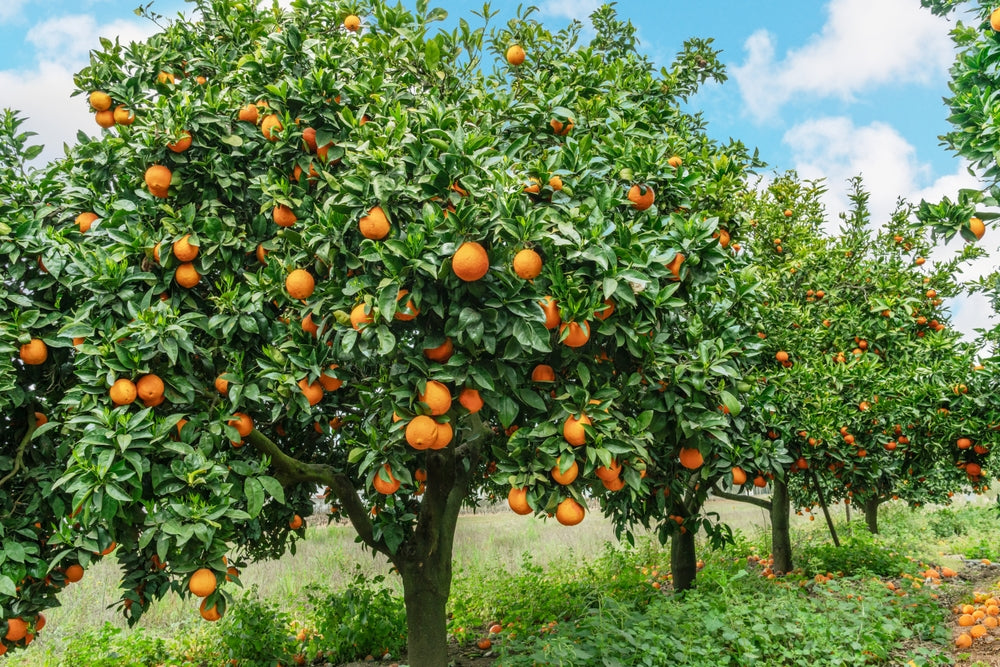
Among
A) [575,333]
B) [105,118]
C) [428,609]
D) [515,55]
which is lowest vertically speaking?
[428,609]

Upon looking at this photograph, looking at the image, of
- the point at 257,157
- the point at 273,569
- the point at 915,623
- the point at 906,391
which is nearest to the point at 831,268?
the point at 906,391

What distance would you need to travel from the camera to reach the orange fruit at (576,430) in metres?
2.84

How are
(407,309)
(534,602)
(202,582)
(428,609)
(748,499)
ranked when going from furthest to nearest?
(748,499) < (534,602) < (428,609) < (202,582) < (407,309)

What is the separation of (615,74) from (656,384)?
233 cm

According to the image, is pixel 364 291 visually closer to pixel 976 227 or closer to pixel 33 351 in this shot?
pixel 33 351

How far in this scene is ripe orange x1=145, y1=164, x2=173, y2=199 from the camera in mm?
3756

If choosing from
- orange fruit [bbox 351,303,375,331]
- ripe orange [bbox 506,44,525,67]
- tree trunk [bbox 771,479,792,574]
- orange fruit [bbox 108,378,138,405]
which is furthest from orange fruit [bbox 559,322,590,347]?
tree trunk [bbox 771,479,792,574]

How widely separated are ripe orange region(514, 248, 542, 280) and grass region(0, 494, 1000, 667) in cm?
261

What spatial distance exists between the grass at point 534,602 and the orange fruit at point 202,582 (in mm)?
2007

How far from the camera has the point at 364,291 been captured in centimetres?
298

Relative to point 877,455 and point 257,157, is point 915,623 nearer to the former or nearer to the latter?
point 877,455

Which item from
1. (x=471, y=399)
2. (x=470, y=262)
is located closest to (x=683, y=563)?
(x=471, y=399)

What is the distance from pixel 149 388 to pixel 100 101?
2.11m

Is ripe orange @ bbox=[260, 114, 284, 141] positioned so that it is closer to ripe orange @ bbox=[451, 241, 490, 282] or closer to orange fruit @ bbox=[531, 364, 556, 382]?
ripe orange @ bbox=[451, 241, 490, 282]
